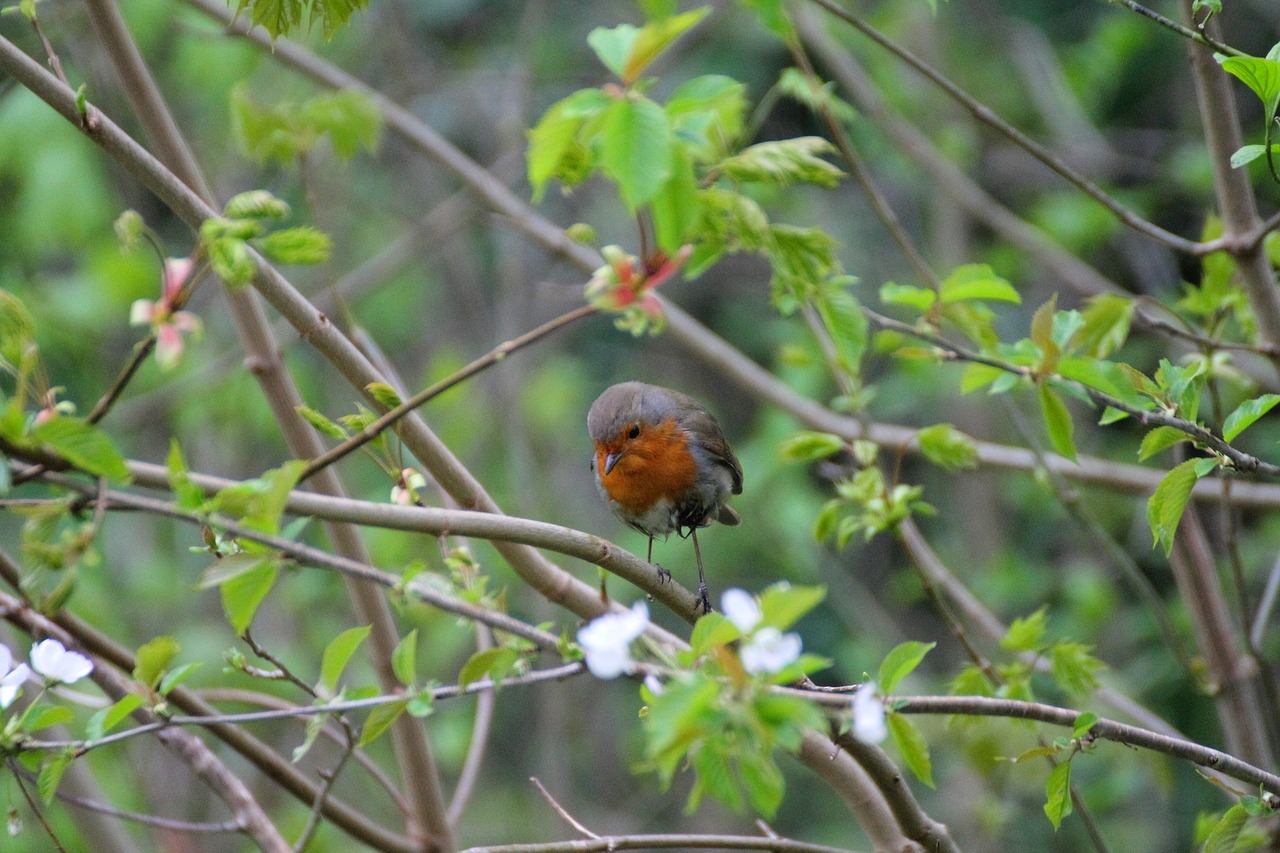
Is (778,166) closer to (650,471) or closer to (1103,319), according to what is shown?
(1103,319)

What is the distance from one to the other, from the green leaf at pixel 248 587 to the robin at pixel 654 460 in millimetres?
2234

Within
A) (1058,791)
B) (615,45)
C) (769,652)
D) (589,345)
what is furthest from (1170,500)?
(589,345)

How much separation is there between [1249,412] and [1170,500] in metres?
0.20

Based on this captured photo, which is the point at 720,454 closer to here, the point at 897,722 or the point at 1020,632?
the point at 1020,632

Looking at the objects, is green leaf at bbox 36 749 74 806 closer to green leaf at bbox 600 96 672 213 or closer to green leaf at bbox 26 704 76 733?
green leaf at bbox 26 704 76 733

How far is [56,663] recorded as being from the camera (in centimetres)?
178

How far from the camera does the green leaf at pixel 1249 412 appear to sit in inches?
69.1

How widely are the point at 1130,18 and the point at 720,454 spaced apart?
410 cm

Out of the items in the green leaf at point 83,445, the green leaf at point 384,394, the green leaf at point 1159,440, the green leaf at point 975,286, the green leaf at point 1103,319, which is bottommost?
the green leaf at point 83,445

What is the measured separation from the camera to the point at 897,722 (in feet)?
5.77

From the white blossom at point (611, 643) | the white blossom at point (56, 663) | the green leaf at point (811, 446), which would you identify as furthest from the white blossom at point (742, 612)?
the green leaf at point (811, 446)

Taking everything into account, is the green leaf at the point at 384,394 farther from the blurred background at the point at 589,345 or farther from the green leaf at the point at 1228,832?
the blurred background at the point at 589,345

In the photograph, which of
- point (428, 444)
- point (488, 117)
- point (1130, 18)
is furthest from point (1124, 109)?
point (428, 444)

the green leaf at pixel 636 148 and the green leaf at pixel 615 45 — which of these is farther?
the green leaf at pixel 615 45
